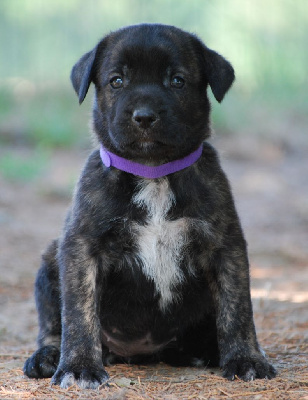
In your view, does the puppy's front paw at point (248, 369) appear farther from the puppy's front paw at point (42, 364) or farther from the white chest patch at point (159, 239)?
the puppy's front paw at point (42, 364)

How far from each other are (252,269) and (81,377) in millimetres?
4305

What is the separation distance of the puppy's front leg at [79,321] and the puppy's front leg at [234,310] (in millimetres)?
748

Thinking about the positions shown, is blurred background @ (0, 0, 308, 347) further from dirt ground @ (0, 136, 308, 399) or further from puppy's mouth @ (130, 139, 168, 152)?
puppy's mouth @ (130, 139, 168, 152)

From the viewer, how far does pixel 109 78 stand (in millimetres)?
4676

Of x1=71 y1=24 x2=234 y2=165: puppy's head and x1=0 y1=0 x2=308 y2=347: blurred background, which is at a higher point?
x1=0 y1=0 x2=308 y2=347: blurred background

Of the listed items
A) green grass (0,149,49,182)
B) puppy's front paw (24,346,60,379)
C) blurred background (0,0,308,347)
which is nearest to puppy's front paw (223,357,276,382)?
puppy's front paw (24,346,60,379)

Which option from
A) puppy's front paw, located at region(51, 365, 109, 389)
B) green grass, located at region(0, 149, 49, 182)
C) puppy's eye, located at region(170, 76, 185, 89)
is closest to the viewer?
puppy's front paw, located at region(51, 365, 109, 389)

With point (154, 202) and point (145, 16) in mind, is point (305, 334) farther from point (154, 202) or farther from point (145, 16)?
point (145, 16)

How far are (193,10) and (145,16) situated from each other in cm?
98

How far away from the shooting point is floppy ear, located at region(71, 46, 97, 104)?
4.78 metres

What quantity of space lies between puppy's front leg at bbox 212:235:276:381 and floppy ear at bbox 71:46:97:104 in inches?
53.7

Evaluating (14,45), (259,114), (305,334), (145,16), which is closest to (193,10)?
(145,16)

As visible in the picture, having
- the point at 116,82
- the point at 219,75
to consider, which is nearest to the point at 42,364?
the point at 116,82

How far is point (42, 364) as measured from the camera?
4668mm
